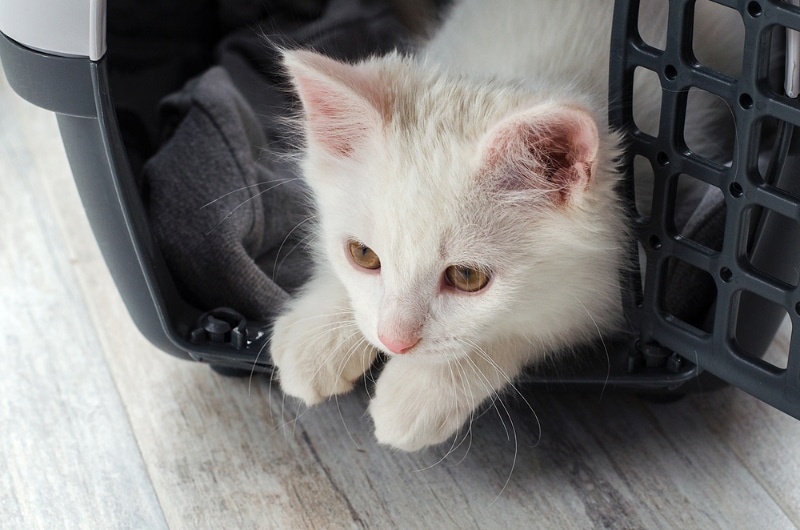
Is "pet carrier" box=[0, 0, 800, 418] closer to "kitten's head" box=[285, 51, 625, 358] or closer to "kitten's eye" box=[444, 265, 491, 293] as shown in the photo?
"kitten's head" box=[285, 51, 625, 358]

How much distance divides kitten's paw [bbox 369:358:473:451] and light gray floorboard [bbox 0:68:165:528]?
0.33 m

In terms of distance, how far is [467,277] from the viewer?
965mm

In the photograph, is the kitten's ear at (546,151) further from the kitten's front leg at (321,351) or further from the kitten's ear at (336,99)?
the kitten's front leg at (321,351)

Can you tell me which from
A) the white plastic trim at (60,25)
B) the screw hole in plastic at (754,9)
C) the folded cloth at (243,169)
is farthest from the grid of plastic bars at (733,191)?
the white plastic trim at (60,25)

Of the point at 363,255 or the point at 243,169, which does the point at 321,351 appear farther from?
the point at 243,169

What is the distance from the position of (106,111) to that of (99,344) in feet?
1.68

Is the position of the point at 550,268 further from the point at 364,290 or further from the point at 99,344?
the point at 99,344

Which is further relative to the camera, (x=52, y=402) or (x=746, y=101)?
(x=52, y=402)

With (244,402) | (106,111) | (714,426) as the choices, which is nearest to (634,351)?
(714,426)

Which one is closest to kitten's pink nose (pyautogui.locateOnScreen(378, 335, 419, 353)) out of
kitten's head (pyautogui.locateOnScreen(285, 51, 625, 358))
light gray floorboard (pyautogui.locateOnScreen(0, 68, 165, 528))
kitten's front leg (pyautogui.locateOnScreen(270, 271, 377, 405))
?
kitten's head (pyautogui.locateOnScreen(285, 51, 625, 358))

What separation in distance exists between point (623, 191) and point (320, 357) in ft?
1.38

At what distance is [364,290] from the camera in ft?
3.36

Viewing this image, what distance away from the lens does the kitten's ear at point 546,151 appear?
0.83 metres

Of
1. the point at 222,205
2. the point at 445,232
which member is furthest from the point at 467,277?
the point at 222,205
